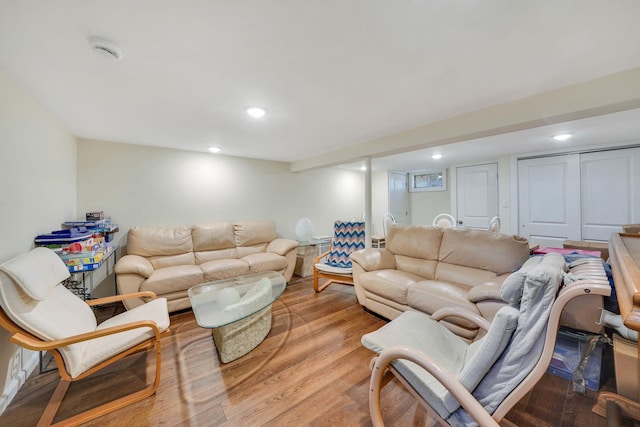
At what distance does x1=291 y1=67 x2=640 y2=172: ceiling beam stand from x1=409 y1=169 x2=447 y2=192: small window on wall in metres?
2.96

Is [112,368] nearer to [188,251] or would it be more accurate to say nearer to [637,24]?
[188,251]

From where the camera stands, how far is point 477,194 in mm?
4684

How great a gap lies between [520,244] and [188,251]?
4102mm

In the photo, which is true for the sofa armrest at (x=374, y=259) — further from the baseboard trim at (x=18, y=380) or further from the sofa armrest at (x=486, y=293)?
the baseboard trim at (x=18, y=380)

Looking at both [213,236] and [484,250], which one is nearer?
[484,250]

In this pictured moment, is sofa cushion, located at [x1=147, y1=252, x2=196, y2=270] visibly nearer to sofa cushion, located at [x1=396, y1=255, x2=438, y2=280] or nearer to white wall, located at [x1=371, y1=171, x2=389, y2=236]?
sofa cushion, located at [x1=396, y1=255, x2=438, y2=280]

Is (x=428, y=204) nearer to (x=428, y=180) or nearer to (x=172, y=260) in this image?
(x=428, y=180)

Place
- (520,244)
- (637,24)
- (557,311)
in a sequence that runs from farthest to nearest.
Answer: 1. (520,244)
2. (637,24)
3. (557,311)

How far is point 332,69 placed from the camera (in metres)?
1.54

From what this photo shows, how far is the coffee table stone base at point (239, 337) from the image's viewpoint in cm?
194

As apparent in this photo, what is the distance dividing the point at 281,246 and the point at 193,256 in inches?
51.7

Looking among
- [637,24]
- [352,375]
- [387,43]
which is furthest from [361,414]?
[637,24]

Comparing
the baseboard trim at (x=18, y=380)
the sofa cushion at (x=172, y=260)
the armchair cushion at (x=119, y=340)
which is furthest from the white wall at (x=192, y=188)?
the armchair cushion at (x=119, y=340)

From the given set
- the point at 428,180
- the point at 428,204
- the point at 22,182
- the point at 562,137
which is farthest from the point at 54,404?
the point at 428,180
